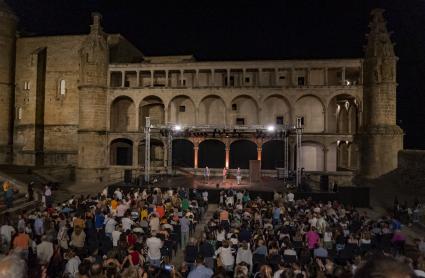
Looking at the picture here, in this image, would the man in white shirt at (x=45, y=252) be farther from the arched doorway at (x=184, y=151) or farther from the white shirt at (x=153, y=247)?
the arched doorway at (x=184, y=151)

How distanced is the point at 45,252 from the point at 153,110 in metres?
34.7

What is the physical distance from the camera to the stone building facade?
3409cm

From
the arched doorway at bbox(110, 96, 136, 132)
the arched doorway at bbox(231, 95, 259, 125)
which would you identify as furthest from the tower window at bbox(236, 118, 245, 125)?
the arched doorway at bbox(110, 96, 136, 132)

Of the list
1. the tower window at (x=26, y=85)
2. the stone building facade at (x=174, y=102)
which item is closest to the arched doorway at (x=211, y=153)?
the stone building facade at (x=174, y=102)

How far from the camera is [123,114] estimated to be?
4178 cm

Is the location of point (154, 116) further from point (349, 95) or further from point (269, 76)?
point (349, 95)

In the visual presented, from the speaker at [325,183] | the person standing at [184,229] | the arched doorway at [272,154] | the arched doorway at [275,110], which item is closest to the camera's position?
the person standing at [184,229]

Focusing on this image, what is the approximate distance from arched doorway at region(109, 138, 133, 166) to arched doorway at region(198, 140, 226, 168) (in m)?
11.5

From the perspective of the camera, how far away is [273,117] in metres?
39.7

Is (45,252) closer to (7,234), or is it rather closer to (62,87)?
(7,234)

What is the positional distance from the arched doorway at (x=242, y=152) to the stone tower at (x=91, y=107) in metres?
20.9

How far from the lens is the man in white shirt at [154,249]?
31.2 ft

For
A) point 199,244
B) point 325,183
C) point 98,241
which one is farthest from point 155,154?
point 199,244

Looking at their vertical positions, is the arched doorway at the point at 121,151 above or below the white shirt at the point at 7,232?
above
